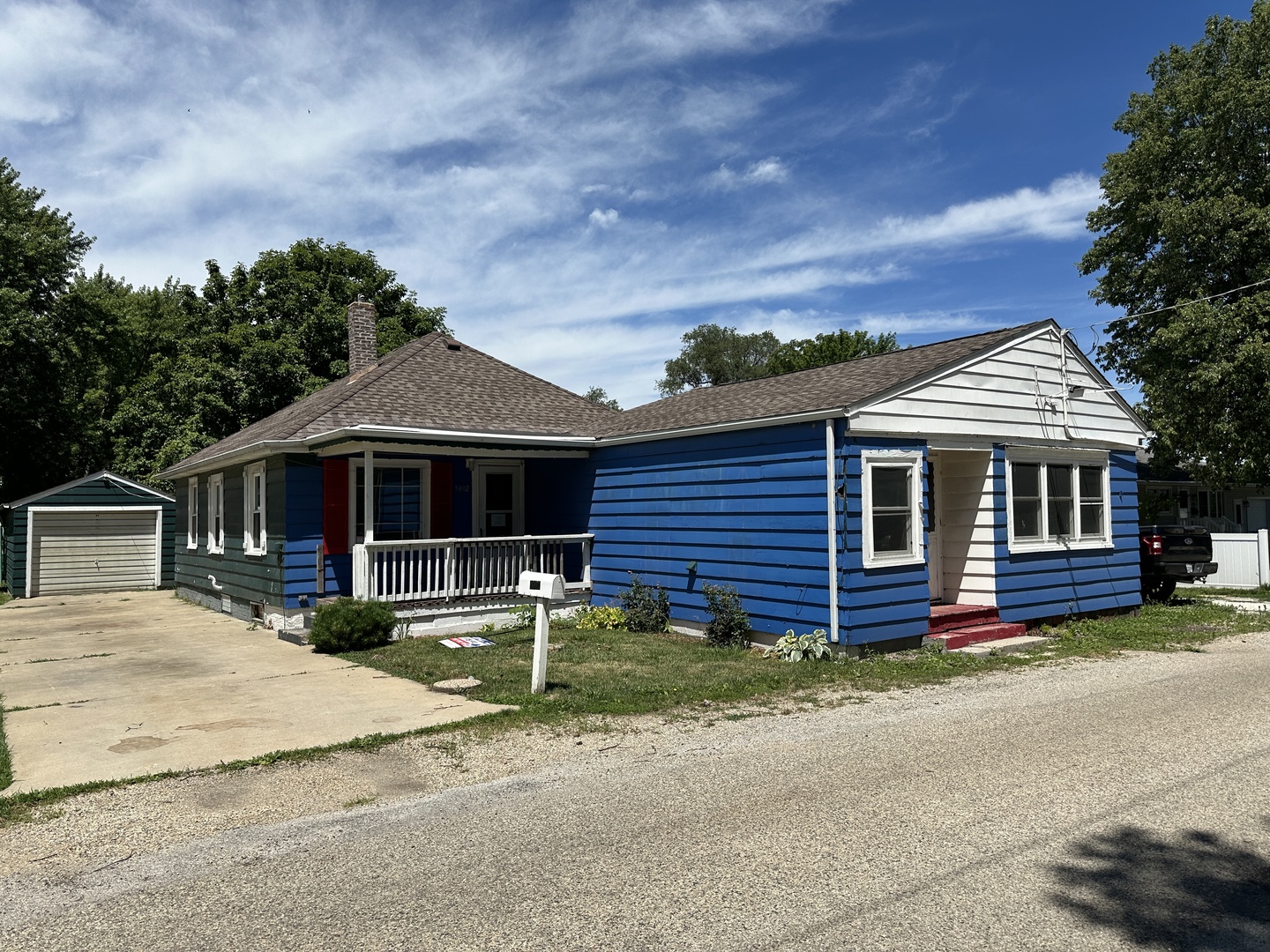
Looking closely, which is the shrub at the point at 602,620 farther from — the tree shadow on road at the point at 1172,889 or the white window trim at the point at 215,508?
the tree shadow on road at the point at 1172,889

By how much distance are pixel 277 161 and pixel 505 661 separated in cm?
1014

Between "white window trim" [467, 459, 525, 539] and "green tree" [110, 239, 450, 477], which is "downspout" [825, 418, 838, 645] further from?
"green tree" [110, 239, 450, 477]

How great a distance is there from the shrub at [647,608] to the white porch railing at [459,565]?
5.12ft

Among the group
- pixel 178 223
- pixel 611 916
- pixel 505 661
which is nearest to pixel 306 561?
pixel 505 661

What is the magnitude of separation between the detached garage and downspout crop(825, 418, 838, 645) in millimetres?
19451

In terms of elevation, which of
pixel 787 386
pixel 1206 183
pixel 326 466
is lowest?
pixel 326 466

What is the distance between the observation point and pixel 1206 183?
23266 millimetres

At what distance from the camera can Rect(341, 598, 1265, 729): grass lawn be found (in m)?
7.98

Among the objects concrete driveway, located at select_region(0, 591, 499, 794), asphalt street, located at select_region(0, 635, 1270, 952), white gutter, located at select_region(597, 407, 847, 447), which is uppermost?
white gutter, located at select_region(597, 407, 847, 447)

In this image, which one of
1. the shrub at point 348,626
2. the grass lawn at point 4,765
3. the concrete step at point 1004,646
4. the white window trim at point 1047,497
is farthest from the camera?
the white window trim at point 1047,497

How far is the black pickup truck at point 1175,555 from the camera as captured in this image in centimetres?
1529

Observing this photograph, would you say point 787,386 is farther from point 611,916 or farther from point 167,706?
point 611,916

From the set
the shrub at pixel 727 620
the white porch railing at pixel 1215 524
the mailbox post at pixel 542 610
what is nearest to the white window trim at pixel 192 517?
the shrub at pixel 727 620

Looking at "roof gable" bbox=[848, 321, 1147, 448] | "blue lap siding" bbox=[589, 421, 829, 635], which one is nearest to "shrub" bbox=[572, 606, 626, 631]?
"blue lap siding" bbox=[589, 421, 829, 635]
